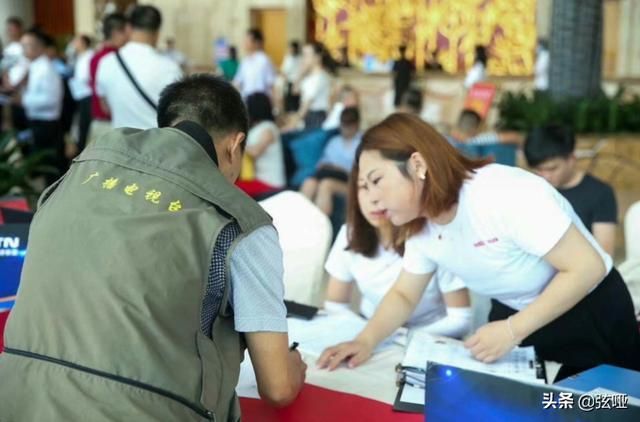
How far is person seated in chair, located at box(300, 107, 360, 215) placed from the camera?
5125 mm

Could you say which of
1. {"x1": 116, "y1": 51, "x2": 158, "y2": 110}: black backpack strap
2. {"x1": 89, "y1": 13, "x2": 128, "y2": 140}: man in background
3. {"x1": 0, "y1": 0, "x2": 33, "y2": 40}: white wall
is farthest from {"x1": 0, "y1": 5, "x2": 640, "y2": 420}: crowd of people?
{"x1": 0, "y1": 0, "x2": 33, "y2": 40}: white wall

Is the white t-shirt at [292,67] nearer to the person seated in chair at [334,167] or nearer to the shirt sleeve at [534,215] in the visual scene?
the person seated in chair at [334,167]

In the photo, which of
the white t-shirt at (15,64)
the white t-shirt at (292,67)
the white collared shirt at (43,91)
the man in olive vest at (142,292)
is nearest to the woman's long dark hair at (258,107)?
the white collared shirt at (43,91)

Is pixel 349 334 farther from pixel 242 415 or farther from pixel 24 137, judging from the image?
pixel 24 137

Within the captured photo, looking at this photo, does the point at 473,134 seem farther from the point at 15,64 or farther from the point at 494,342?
the point at 15,64

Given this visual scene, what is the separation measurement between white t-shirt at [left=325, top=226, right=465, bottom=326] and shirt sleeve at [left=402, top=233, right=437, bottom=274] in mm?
263

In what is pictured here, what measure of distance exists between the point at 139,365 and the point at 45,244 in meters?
0.25

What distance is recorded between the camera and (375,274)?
2.54 meters

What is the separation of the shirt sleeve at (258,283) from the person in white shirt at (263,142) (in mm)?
3770

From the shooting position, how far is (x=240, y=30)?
14.9 metres

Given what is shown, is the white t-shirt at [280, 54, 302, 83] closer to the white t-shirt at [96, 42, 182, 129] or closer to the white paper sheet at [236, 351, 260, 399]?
the white t-shirt at [96, 42, 182, 129]

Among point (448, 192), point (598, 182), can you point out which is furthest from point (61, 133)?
point (448, 192)

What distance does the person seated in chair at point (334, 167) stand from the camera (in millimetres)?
5125

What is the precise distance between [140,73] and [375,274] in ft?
6.67
